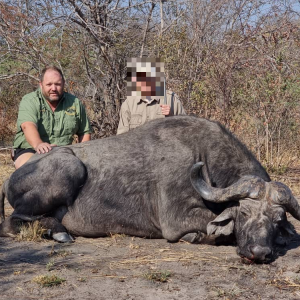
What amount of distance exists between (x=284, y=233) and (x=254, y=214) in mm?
434

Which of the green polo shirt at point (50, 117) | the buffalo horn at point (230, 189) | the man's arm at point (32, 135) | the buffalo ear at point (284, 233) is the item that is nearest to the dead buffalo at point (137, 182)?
the buffalo horn at point (230, 189)

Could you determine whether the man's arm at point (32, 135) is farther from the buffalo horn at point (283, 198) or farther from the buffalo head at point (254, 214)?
the buffalo horn at point (283, 198)

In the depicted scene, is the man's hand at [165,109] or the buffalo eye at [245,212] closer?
the buffalo eye at [245,212]

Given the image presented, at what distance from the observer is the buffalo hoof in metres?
5.52

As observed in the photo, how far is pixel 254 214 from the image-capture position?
481 cm

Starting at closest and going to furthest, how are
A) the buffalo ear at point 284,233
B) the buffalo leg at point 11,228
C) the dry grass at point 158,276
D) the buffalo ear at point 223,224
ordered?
the dry grass at point 158,276 < the buffalo ear at point 284,233 < the buffalo ear at point 223,224 < the buffalo leg at point 11,228

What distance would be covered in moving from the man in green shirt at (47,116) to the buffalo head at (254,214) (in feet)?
8.13

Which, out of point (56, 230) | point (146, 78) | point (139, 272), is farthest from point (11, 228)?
point (146, 78)

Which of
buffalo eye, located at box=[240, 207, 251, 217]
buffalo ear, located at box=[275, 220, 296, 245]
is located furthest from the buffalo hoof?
buffalo ear, located at box=[275, 220, 296, 245]

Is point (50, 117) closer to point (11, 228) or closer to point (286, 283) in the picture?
point (11, 228)

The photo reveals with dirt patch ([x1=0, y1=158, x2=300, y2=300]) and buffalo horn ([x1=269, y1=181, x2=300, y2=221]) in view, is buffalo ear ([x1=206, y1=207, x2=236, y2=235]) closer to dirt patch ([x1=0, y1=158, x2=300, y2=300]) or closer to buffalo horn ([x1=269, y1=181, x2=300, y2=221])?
dirt patch ([x1=0, y1=158, x2=300, y2=300])

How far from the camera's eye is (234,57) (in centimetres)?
977

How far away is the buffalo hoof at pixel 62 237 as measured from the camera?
18.1 feet

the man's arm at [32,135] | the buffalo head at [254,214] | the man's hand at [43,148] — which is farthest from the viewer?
the man's arm at [32,135]
